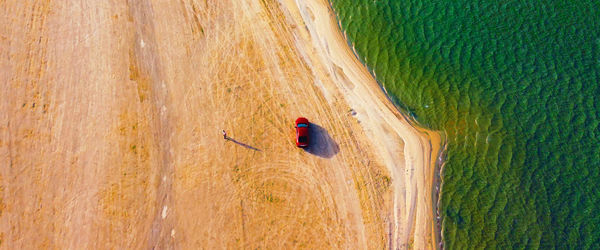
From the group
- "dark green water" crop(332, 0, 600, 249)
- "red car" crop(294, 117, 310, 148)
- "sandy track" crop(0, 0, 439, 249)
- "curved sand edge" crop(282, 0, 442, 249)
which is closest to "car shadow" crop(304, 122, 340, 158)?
"sandy track" crop(0, 0, 439, 249)

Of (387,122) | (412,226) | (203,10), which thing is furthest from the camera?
(203,10)

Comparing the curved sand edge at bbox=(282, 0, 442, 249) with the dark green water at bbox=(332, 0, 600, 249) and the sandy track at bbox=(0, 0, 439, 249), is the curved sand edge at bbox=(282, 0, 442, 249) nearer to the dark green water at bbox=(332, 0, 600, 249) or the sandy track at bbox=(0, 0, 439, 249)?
the sandy track at bbox=(0, 0, 439, 249)

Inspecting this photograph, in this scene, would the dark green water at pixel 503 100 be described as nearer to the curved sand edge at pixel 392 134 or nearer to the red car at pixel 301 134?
the curved sand edge at pixel 392 134

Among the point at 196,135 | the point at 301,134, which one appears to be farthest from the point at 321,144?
the point at 196,135

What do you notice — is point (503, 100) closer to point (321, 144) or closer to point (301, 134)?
point (321, 144)

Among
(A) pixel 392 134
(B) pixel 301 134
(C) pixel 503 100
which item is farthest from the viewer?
(C) pixel 503 100

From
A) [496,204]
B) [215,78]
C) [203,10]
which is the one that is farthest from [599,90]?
[203,10]

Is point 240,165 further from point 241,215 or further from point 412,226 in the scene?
point 412,226
